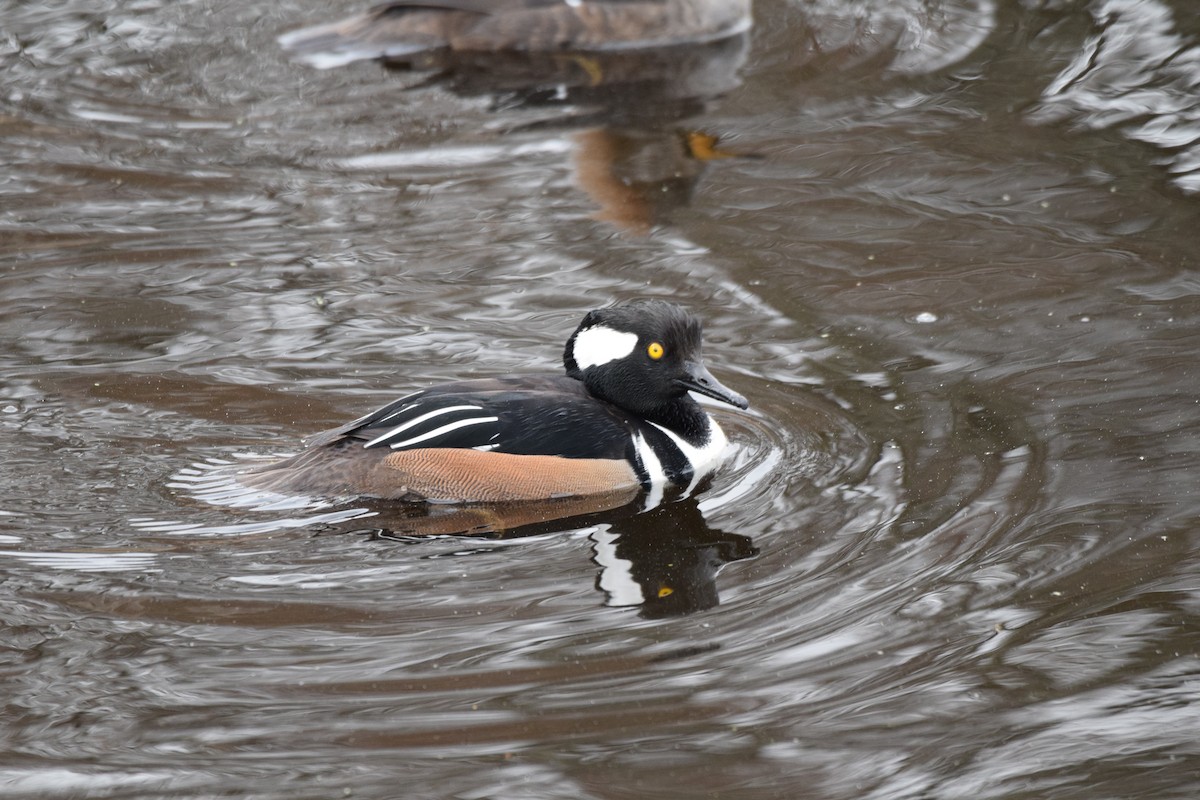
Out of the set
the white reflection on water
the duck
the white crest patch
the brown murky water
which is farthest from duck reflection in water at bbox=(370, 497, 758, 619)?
the duck

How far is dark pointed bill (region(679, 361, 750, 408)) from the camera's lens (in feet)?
19.4

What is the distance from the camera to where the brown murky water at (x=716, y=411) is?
13.9ft

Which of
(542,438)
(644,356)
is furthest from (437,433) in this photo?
(644,356)

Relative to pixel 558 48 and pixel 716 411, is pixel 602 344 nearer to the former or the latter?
pixel 716 411

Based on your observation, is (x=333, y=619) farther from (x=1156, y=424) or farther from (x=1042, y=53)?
(x=1042, y=53)

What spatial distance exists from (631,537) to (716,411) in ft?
4.03

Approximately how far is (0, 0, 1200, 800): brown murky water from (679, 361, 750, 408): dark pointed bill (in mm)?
328

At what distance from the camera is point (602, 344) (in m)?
6.05

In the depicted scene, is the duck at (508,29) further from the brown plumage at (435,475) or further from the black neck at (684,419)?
the brown plumage at (435,475)

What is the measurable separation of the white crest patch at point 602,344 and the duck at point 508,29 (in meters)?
5.39

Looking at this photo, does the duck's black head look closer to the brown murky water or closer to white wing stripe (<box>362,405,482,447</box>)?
the brown murky water

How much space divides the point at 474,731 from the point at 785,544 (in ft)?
5.01

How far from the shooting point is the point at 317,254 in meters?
7.98

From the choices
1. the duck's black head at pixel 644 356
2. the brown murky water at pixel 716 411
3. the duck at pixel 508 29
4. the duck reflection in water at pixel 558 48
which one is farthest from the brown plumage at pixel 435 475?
the duck at pixel 508 29
